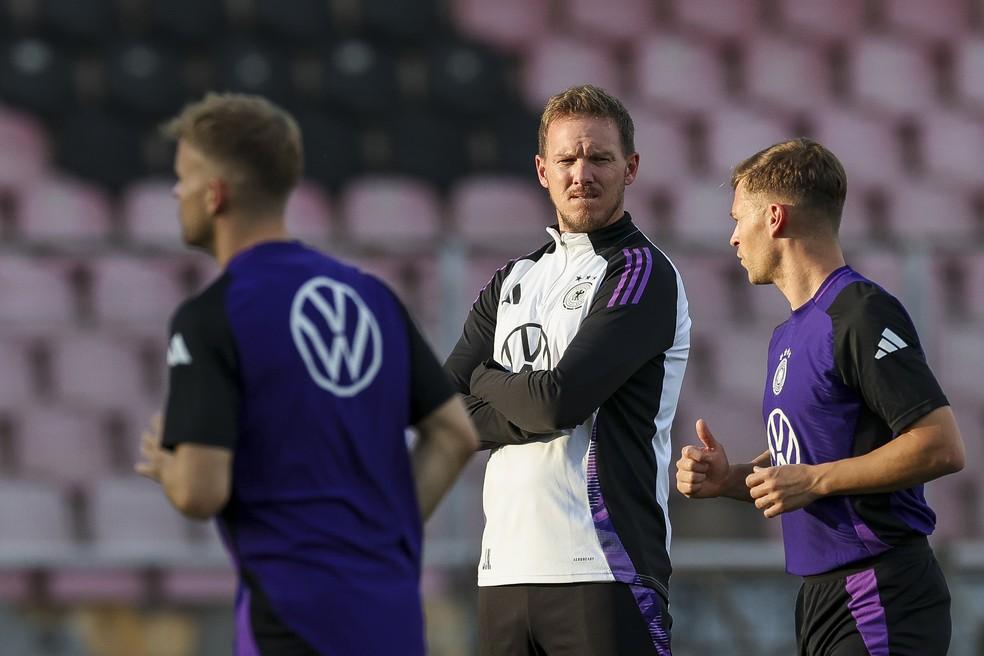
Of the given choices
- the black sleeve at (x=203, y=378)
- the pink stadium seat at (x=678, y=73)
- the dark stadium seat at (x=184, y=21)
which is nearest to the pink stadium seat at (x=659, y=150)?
the pink stadium seat at (x=678, y=73)

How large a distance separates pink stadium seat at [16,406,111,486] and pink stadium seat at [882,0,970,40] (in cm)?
585

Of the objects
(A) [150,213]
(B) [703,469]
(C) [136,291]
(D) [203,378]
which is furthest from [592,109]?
(A) [150,213]

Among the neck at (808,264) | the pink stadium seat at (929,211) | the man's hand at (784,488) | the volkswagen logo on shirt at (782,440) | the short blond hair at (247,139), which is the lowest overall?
the man's hand at (784,488)

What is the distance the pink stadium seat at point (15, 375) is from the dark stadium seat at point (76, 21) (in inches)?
122

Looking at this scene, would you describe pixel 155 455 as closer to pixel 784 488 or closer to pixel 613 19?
pixel 784 488

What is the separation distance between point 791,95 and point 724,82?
438 mm

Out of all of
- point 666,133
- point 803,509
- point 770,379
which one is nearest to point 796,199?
point 770,379

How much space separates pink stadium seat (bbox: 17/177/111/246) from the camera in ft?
27.7

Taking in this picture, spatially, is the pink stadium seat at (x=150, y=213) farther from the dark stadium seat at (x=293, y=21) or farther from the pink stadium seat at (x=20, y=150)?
the dark stadium seat at (x=293, y=21)

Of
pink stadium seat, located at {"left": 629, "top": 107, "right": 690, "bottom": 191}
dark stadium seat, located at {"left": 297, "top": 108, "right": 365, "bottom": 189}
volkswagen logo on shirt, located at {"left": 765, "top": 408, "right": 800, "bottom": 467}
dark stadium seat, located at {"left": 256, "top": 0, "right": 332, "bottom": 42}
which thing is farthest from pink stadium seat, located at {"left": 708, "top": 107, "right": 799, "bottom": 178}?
volkswagen logo on shirt, located at {"left": 765, "top": 408, "right": 800, "bottom": 467}

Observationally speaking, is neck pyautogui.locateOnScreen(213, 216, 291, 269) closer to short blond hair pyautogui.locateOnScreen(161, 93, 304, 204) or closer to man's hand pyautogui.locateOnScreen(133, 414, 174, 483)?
short blond hair pyautogui.locateOnScreen(161, 93, 304, 204)

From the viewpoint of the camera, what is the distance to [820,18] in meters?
9.62

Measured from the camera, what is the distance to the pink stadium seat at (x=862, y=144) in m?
9.13

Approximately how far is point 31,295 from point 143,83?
2.68 metres
